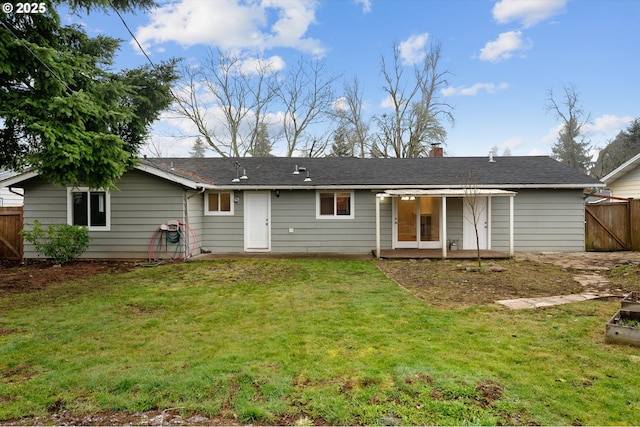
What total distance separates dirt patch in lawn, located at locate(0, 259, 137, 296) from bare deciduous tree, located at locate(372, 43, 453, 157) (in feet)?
60.8

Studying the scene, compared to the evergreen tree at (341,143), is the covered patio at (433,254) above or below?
below

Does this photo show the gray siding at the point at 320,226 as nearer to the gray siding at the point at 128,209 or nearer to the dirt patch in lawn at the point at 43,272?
the gray siding at the point at 128,209

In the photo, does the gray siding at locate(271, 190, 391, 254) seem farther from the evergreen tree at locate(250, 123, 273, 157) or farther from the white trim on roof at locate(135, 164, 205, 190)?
the evergreen tree at locate(250, 123, 273, 157)

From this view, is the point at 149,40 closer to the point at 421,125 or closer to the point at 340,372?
the point at 340,372

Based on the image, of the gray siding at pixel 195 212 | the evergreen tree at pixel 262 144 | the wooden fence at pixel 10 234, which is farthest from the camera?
the evergreen tree at pixel 262 144

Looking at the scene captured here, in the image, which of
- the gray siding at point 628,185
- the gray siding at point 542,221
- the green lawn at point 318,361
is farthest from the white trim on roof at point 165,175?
the gray siding at point 628,185

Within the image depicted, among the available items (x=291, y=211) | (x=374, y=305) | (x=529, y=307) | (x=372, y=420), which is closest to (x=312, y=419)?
(x=372, y=420)

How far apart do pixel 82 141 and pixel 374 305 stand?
5.68 m

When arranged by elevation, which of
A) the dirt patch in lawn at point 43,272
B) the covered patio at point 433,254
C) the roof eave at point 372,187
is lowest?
the dirt patch in lawn at point 43,272

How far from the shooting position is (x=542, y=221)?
35.7 feet

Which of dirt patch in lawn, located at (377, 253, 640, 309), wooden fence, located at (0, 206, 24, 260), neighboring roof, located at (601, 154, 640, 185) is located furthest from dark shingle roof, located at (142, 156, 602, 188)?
wooden fence, located at (0, 206, 24, 260)

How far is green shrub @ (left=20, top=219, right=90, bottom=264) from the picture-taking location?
9.04 m

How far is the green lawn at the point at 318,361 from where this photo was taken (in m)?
2.40

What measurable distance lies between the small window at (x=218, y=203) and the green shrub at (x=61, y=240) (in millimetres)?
3327
